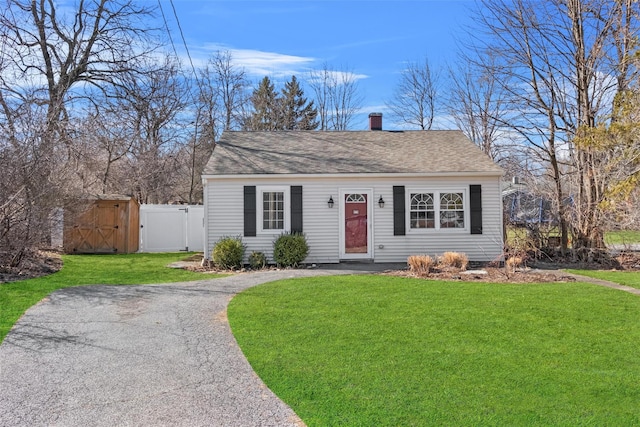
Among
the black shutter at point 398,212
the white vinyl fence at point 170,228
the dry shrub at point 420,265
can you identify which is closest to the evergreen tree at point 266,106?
the white vinyl fence at point 170,228

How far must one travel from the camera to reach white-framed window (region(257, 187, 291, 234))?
12.9m

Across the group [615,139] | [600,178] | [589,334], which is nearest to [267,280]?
[589,334]

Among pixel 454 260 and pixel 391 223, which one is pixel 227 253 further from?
pixel 454 260

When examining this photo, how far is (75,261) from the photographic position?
13594 millimetres

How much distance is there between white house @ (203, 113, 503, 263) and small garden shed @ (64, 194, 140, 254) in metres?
5.06

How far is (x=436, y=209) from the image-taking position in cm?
1312

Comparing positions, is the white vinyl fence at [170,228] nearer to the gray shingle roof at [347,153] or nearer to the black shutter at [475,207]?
the gray shingle roof at [347,153]

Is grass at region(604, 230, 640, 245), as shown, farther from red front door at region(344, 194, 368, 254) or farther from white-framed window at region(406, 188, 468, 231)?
red front door at region(344, 194, 368, 254)

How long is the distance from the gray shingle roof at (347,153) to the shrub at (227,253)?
1934 millimetres

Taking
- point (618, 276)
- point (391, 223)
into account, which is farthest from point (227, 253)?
point (618, 276)

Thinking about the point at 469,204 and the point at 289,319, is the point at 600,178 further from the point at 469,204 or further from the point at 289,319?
the point at 289,319

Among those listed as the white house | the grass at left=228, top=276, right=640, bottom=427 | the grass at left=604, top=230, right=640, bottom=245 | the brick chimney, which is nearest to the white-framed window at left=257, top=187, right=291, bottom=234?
the white house

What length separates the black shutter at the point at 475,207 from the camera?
13039mm

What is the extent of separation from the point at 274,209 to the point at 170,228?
6.38 metres
